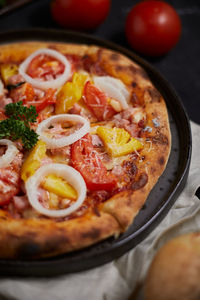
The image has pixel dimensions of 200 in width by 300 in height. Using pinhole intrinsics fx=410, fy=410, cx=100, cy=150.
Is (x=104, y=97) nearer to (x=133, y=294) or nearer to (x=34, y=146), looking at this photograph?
(x=34, y=146)

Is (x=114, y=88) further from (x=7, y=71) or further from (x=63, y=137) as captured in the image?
(x=7, y=71)

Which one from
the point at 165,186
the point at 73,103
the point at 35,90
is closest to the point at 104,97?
the point at 73,103

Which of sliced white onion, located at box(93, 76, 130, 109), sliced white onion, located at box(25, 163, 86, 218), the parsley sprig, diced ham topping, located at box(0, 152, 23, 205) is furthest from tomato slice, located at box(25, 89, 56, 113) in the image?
sliced white onion, located at box(25, 163, 86, 218)

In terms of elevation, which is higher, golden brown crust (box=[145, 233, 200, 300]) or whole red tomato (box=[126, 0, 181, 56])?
whole red tomato (box=[126, 0, 181, 56])

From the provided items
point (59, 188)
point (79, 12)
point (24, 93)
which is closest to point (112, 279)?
point (59, 188)

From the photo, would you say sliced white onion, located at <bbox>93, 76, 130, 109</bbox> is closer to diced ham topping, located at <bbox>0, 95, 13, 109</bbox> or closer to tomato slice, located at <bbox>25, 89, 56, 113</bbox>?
tomato slice, located at <bbox>25, 89, 56, 113</bbox>
